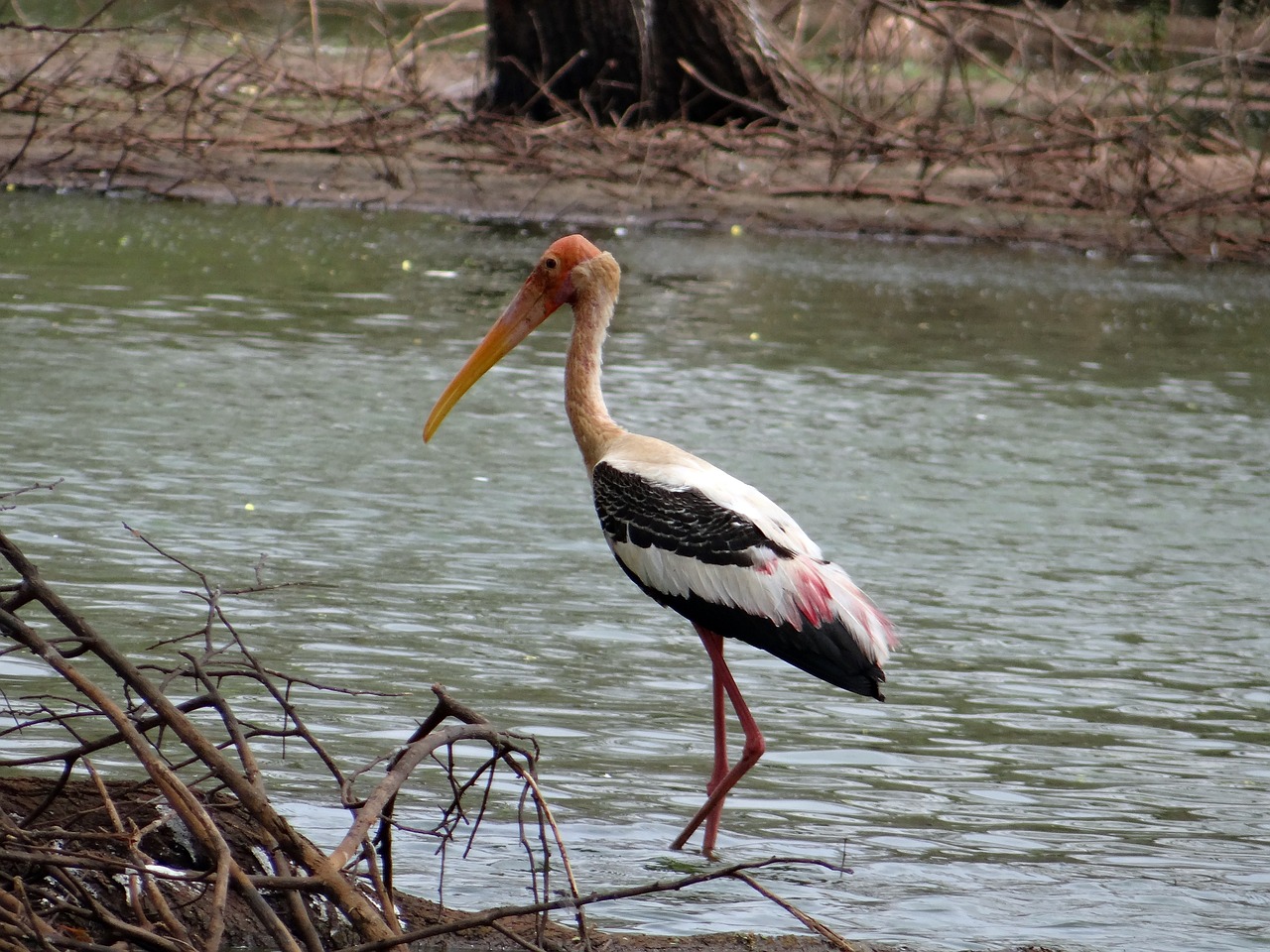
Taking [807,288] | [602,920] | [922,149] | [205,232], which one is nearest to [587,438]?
[602,920]

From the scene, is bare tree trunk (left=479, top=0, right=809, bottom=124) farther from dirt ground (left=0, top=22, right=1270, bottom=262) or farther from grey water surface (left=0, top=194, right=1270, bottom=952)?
grey water surface (left=0, top=194, right=1270, bottom=952)

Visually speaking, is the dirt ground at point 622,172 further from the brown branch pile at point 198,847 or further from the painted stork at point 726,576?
the brown branch pile at point 198,847

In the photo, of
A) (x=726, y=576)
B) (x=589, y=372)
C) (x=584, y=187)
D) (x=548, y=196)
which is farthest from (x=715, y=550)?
(x=584, y=187)

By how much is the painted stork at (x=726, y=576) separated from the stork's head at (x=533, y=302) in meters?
0.70

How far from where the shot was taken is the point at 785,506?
8906 millimetres

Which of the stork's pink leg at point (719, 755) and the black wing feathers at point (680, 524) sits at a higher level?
the black wing feathers at point (680, 524)

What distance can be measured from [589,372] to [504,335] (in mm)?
670

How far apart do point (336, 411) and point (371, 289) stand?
13.3 ft

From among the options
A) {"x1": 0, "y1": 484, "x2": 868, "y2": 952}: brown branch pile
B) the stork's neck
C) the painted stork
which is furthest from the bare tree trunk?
{"x1": 0, "y1": 484, "x2": 868, "y2": 952}: brown branch pile

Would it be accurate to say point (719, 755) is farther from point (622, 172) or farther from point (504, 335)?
point (622, 172)

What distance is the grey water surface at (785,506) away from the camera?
520 cm

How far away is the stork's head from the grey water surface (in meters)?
0.83

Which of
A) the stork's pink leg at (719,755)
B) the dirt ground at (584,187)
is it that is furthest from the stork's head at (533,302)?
the dirt ground at (584,187)

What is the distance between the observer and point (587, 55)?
813 inches
